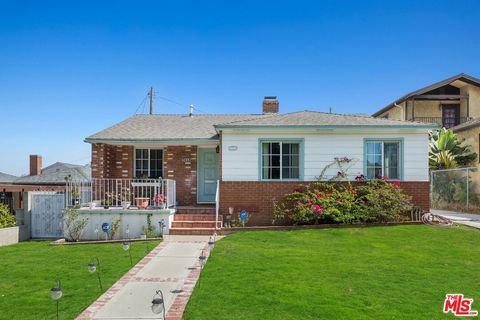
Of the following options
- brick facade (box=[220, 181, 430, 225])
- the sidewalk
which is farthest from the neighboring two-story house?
the sidewalk

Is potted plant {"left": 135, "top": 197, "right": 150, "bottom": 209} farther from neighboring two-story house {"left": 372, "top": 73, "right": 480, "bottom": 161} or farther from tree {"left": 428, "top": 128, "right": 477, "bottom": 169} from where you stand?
neighboring two-story house {"left": 372, "top": 73, "right": 480, "bottom": 161}

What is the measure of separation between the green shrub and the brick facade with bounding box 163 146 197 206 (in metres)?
5.65

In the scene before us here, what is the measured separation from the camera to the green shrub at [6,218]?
1238 cm

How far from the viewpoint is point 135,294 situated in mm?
6359

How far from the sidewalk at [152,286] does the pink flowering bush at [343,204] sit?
3.84 m

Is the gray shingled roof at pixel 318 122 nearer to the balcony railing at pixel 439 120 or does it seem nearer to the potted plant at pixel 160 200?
the potted plant at pixel 160 200

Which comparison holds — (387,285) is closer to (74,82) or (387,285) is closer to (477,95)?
(74,82)

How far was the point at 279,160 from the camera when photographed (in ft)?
43.9

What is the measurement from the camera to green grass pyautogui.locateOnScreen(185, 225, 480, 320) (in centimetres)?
538

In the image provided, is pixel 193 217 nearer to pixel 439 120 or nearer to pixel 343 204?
pixel 343 204

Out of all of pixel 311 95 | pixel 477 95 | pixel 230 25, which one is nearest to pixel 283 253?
pixel 230 25

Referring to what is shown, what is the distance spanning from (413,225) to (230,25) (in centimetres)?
1121

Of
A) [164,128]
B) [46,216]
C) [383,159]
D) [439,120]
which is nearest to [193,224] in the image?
[46,216]

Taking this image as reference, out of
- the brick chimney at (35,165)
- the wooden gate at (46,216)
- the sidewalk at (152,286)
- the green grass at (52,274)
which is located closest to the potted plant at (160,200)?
the green grass at (52,274)
